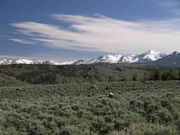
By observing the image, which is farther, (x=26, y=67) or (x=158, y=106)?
(x=26, y=67)

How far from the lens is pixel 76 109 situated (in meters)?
15.8

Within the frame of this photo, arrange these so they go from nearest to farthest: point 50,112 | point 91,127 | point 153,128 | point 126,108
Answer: point 153,128, point 91,127, point 50,112, point 126,108

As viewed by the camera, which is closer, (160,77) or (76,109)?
(76,109)

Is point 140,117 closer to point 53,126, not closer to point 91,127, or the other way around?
point 91,127

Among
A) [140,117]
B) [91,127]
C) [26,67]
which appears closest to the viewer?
[91,127]

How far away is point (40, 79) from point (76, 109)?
399 ft

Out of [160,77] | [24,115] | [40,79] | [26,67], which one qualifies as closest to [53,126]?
[24,115]

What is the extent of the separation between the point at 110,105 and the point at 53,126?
506cm

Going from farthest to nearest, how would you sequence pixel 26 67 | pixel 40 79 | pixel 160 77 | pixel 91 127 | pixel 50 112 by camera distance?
pixel 26 67 → pixel 40 79 → pixel 160 77 → pixel 50 112 → pixel 91 127

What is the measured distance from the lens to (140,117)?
45.0 feet

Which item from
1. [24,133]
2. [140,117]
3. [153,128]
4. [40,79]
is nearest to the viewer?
[153,128]

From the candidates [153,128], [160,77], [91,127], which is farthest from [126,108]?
[160,77]

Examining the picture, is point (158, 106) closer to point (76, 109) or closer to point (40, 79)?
point (76, 109)

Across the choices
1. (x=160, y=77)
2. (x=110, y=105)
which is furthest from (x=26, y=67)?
(x=110, y=105)
